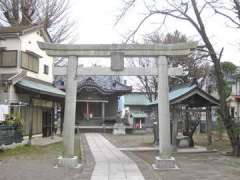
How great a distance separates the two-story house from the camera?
23997mm

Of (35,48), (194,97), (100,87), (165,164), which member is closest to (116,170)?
(165,164)

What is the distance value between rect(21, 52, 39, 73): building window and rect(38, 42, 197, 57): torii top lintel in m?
11.5

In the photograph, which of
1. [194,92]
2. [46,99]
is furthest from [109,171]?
[46,99]

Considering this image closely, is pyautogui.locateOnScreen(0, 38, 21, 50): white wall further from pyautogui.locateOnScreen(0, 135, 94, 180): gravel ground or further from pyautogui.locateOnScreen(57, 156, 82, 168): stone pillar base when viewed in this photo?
pyautogui.locateOnScreen(57, 156, 82, 168): stone pillar base

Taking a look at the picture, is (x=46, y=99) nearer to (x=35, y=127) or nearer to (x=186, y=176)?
(x=35, y=127)

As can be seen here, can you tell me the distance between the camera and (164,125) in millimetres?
15211

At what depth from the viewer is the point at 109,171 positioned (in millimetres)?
13781

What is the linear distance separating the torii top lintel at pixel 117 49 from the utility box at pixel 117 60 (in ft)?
0.27

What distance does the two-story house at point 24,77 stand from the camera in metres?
24.0

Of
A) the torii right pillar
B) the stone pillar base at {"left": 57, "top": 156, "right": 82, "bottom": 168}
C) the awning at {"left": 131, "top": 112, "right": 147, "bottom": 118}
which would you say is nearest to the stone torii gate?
the torii right pillar

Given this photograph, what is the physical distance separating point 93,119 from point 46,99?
15896mm

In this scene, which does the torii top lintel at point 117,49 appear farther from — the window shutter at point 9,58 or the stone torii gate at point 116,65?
the window shutter at point 9,58

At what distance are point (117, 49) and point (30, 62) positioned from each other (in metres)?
14.0

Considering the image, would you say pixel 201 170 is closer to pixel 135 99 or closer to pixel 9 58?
pixel 9 58
